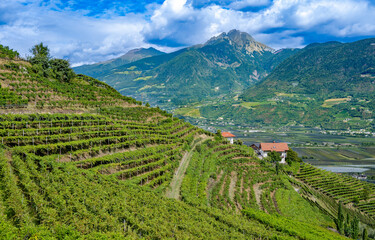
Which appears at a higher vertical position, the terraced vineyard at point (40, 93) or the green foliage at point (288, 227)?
the terraced vineyard at point (40, 93)

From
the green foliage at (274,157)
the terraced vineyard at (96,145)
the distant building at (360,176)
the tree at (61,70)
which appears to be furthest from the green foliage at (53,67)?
the distant building at (360,176)

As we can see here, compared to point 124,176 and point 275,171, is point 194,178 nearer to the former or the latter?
point 124,176

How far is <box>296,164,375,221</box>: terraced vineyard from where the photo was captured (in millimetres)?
64562

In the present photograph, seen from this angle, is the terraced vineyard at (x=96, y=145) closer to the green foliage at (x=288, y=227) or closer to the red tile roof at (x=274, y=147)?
the green foliage at (x=288, y=227)

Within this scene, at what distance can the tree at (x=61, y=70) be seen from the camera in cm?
6488

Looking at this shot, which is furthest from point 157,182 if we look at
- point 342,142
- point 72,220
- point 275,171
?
point 342,142

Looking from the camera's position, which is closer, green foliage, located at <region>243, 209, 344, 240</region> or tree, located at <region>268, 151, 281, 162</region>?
green foliage, located at <region>243, 209, 344, 240</region>

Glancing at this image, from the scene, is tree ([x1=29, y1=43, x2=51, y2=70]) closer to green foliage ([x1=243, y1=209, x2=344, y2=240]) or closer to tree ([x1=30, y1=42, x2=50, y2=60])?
tree ([x1=30, y1=42, x2=50, y2=60])

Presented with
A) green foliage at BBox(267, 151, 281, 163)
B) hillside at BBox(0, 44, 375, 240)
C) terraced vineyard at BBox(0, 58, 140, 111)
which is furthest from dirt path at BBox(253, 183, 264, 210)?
terraced vineyard at BBox(0, 58, 140, 111)

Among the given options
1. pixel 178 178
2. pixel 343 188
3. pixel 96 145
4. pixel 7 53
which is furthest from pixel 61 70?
pixel 343 188

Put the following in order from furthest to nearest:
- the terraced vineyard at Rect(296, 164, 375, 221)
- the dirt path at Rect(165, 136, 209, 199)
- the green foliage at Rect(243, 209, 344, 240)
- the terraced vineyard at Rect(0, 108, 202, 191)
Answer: the terraced vineyard at Rect(296, 164, 375, 221) → the dirt path at Rect(165, 136, 209, 199) → the green foliage at Rect(243, 209, 344, 240) → the terraced vineyard at Rect(0, 108, 202, 191)

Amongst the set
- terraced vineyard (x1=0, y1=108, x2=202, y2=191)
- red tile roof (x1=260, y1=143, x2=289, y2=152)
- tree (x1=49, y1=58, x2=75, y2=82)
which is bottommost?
red tile roof (x1=260, y1=143, x2=289, y2=152)

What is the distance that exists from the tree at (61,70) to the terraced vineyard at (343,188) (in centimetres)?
7219

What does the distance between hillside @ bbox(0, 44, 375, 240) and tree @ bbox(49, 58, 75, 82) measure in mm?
2187
